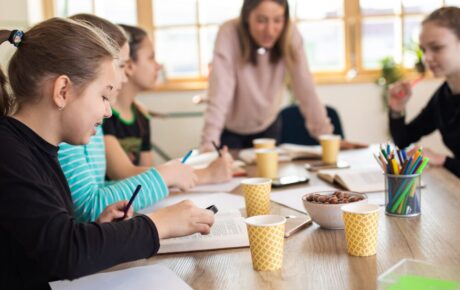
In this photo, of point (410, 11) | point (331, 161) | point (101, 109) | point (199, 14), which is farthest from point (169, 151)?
point (101, 109)

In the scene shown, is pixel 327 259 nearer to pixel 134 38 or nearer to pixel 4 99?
pixel 4 99

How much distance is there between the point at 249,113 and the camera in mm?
2570

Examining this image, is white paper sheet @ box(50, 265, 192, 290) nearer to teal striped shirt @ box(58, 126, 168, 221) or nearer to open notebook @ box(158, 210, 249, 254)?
open notebook @ box(158, 210, 249, 254)

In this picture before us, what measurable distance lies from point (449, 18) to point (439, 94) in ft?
1.10

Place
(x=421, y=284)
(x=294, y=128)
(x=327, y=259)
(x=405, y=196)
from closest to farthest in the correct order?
(x=421, y=284), (x=327, y=259), (x=405, y=196), (x=294, y=128)

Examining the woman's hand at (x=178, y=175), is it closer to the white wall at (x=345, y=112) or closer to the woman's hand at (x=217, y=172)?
the woman's hand at (x=217, y=172)

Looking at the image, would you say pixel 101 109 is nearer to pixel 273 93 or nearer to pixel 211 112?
pixel 211 112

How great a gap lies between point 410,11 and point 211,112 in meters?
2.40

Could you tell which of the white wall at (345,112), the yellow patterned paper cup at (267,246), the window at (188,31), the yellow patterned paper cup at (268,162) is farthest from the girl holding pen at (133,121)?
the window at (188,31)

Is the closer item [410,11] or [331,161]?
[331,161]

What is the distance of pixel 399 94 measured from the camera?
7.41 ft

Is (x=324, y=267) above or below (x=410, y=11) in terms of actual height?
below

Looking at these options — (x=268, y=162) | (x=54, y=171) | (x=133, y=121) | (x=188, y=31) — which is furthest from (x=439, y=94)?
(x=188, y=31)

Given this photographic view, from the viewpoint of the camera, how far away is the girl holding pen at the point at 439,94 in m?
2.04
